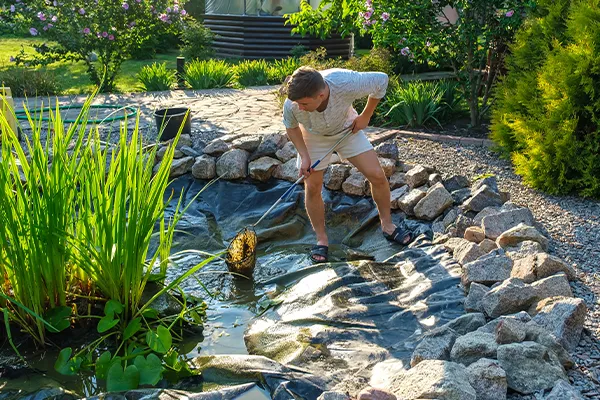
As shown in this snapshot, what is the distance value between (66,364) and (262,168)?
2821 mm

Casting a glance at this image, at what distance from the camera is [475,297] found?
332 centimetres

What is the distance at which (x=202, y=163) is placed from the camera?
582 centimetres

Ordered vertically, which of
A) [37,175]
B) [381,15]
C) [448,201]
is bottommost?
[448,201]

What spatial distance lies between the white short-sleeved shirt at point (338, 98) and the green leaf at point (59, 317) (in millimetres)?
1637

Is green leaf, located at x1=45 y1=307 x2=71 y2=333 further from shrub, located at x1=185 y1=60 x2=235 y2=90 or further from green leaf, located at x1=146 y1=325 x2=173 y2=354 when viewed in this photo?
shrub, located at x1=185 y1=60 x2=235 y2=90

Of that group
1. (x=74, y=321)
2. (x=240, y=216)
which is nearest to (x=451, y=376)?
(x=74, y=321)

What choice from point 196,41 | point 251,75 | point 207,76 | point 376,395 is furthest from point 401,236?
point 196,41

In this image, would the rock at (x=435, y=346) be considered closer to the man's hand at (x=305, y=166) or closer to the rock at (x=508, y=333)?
the rock at (x=508, y=333)

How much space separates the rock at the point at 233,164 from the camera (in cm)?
568

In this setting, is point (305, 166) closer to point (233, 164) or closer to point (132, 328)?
point (132, 328)

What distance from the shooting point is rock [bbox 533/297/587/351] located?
9.22ft

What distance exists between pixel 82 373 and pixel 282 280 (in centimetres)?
142

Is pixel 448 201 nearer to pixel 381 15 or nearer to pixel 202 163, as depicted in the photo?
pixel 202 163

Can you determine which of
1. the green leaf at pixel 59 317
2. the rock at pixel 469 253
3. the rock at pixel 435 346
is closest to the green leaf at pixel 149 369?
the green leaf at pixel 59 317
